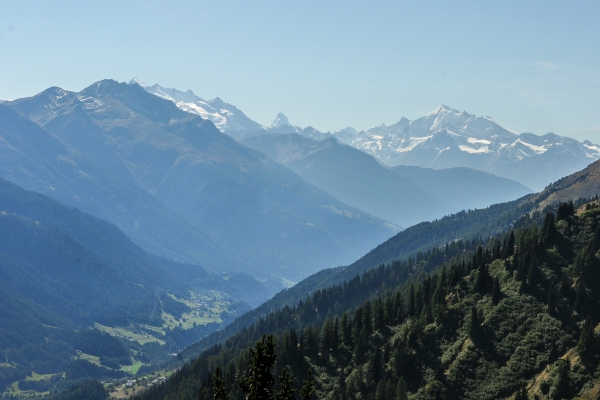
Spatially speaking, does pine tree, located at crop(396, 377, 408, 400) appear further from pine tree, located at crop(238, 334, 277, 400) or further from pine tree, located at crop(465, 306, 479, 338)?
pine tree, located at crop(238, 334, 277, 400)

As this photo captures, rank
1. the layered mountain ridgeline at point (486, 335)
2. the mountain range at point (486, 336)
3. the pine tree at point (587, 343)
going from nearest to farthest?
1. the pine tree at point (587, 343)
2. the mountain range at point (486, 336)
3. the layered mountain ridgeline at point (486, 335)

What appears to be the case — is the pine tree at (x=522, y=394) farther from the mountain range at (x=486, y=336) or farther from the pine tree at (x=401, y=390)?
the pine tree at (x=401, y=390)

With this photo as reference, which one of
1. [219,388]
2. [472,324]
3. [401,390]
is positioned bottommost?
[401,390]

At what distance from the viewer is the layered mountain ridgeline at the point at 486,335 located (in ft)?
419

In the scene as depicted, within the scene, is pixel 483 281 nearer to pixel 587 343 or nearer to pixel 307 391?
pixel 587 343

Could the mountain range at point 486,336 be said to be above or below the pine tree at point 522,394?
above

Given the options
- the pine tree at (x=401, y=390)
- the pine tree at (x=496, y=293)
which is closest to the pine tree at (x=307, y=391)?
the pine tree at (x=401, y=390)

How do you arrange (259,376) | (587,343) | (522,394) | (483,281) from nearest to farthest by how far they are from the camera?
(259,376) < (522,394) < (587,343) < (483,281)

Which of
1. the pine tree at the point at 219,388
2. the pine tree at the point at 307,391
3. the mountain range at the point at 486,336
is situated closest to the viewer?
the pine tree at the point at 219,388

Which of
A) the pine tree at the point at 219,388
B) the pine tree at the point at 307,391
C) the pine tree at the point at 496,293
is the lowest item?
the pine tree at the point at 307,391

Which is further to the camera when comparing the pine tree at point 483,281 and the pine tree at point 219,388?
the pine tree at point 483,281

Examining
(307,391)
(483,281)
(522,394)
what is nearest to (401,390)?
(522,394)

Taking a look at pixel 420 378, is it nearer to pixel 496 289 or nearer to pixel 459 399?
pixel 459 399

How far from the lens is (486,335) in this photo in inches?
5600
